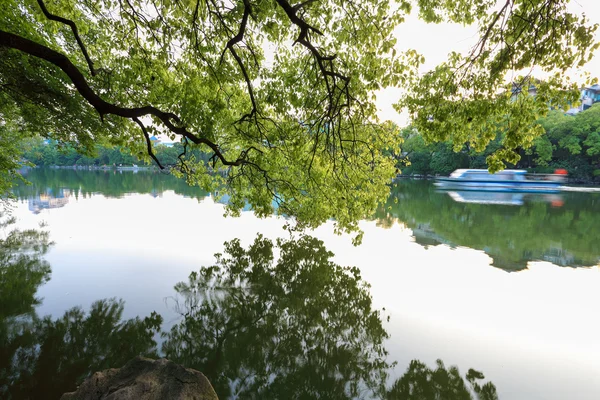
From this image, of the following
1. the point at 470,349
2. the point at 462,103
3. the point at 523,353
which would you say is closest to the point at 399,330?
the point at 470,349

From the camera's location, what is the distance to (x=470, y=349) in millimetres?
6539

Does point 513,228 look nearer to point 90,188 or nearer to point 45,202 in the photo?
point 45,202

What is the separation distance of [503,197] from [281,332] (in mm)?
36921

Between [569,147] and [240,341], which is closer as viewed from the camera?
[240,341]

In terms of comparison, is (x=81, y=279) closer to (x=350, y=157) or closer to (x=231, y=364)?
(x=231, y=364)

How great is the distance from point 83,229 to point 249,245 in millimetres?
8707

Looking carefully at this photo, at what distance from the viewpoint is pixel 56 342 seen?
6078mm

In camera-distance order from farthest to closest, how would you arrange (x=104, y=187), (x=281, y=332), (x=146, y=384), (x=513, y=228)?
(x=104, y=187), (x=513, y=228), (x=281, y=332), (x=146, y=384)

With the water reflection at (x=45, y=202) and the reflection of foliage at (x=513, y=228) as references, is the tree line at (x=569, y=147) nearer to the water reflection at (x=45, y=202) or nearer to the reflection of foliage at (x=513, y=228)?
the reflection of foliage at (x=513, y=228)

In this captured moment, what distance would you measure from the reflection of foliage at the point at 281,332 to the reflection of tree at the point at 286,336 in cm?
2

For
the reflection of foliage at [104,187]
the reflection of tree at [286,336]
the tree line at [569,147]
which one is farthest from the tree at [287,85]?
the tree line at [569,147]

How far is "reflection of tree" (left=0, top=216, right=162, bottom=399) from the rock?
4.88 feet

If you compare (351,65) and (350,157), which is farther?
(350,157)

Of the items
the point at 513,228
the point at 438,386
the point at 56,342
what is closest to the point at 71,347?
the point at 56,342
